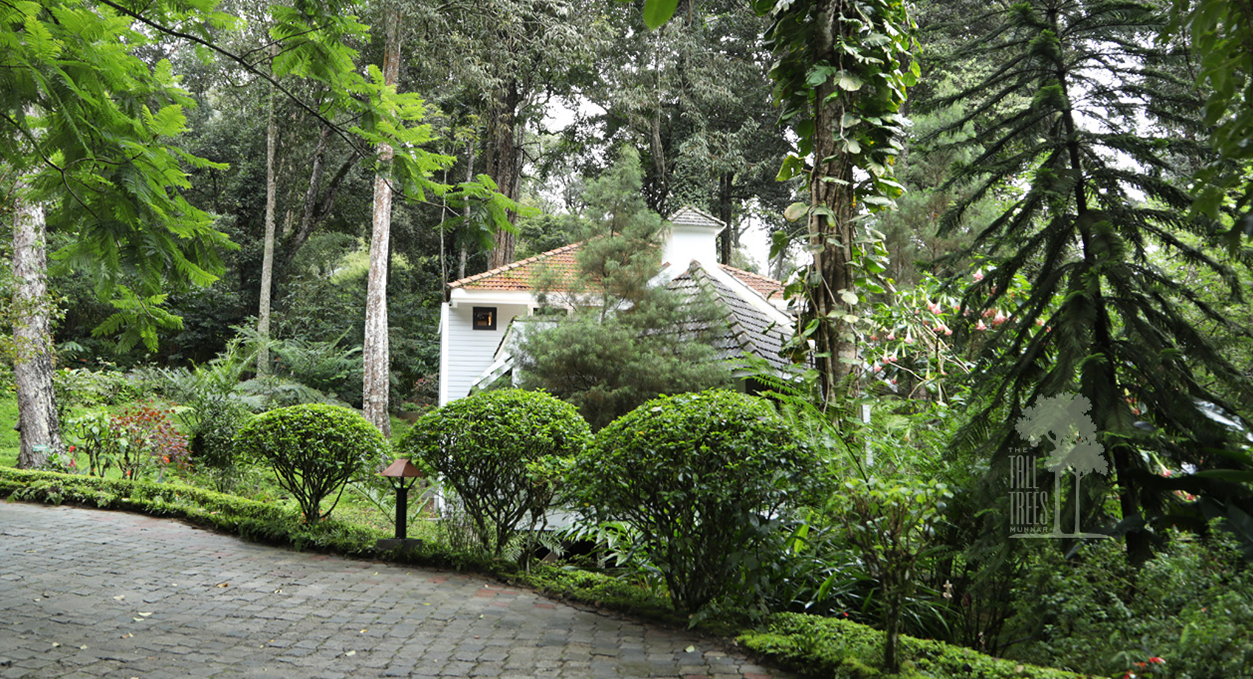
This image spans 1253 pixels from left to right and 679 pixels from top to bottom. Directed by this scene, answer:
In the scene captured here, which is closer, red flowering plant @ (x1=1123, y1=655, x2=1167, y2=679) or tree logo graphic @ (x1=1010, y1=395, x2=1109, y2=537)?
red flowering plant @ (x1=1123, y1=655, x2=1167, y2=679)

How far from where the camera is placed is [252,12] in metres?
16.3

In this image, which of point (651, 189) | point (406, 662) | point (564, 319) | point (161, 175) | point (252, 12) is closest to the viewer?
point (406, 662)

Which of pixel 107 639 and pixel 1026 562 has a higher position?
pixel 1026 562

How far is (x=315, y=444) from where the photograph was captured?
Result: 6.14 meters

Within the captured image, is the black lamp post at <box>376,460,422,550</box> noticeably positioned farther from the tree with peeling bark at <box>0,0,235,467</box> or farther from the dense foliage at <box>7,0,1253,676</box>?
the tree with peeling bark at <box>0,0,235,467</box>

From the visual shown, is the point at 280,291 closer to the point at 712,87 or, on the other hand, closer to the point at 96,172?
the point at 712,87

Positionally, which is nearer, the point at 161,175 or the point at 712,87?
the point at 161,175

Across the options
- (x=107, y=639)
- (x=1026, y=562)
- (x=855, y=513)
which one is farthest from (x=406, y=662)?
(x=1026, y=562)

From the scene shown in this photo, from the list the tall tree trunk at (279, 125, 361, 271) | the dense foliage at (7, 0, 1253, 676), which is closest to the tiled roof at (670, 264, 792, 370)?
the dense foliage at (7, 0, 1253, 676)

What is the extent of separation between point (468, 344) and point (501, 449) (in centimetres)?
1098

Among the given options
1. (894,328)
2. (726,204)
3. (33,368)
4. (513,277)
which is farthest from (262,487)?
(726,204)

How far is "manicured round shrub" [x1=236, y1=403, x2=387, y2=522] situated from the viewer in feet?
20.3

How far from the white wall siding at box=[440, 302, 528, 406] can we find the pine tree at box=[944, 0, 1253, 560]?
1249 cm

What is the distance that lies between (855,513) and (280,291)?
22.3 m
